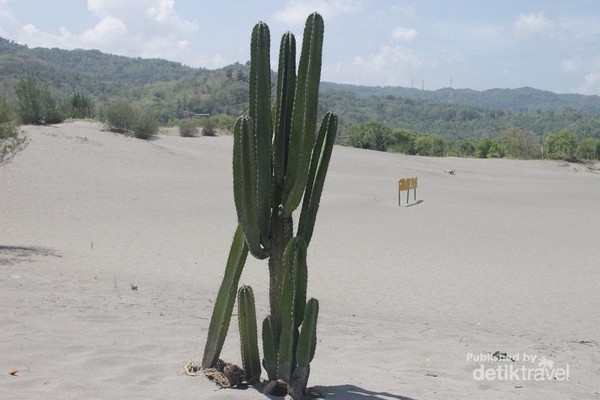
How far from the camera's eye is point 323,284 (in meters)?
13.1

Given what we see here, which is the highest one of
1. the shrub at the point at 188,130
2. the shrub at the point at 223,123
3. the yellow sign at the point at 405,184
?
the shrub at the point at 223,123

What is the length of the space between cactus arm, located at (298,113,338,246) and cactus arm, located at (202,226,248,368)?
54cm

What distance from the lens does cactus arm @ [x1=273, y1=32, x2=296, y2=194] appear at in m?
5.76

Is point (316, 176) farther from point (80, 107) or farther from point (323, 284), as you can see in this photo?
point (80, 107)

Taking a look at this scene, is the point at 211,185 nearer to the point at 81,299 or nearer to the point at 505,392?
the point at 81,299

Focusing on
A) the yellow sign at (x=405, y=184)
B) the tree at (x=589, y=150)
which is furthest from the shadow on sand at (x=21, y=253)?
the tree at (x=589, y=150)

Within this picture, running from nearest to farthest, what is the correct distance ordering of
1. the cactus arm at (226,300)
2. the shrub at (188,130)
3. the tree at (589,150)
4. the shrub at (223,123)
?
the cactus arm at (226,300) < the shrub at (188,130) < the shrub at (223,123) < the tree at (589,150)

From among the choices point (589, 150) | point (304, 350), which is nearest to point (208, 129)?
point (589, 150)

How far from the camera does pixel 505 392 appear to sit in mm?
6316

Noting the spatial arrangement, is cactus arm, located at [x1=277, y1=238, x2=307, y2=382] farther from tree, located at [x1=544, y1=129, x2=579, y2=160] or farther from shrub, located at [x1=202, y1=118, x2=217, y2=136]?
tree, located at [x1=544, y1=129, x2=579, y2=160]

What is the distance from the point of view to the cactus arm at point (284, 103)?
227 inches

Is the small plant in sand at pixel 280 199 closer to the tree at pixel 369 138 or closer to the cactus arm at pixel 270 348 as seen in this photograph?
the cactus arm at pixel 270 348

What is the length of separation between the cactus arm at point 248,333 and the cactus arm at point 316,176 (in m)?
0.67

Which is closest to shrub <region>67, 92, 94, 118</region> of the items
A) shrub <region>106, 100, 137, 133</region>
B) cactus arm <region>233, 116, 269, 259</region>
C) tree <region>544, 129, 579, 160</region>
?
shrub <region>106, 100, 137, 133</region>
